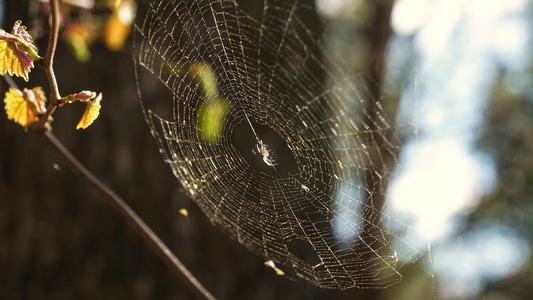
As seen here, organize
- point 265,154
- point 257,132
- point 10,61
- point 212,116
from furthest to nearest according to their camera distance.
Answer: point 257,132
point 265,154
point 212,116
point 10,61

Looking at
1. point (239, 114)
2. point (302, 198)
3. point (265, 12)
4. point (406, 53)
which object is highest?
point (406, 53)

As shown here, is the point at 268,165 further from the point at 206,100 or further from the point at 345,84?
the point at 345,84

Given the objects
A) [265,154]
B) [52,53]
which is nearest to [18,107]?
[52,53]

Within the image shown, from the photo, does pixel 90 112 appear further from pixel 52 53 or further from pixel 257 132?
pixel 257 132

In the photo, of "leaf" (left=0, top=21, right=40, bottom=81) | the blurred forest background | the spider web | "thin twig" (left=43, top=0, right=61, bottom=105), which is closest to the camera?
"thin twig" (left=43, top=0, right=61, bottom=105)

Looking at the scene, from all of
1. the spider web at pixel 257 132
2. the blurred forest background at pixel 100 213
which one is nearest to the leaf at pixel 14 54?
the spider web at pixel 257 132

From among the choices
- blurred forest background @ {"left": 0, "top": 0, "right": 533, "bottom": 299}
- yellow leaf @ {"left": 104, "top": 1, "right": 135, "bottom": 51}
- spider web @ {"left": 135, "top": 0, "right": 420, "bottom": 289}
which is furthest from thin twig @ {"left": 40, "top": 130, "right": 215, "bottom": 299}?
blurred forest background @ {"left": 0, "top": 0, "right": 533, "bottom": 299}

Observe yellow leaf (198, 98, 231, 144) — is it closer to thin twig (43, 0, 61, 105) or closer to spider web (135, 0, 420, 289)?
spider web (135, 0, 420, 289)

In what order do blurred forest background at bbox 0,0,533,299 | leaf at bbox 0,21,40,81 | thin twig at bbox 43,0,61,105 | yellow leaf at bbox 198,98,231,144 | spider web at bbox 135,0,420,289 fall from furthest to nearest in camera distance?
blurred forest background at bbox 0,0,533,299 → spider web at bbox 135,0,420,289 → yellow leaf at bbox 198,98,231,144 → leaf at bbox 0,21,40,81 → thin twig at bbox 43,0,61,105

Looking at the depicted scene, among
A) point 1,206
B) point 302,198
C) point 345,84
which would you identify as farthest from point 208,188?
point 345,84
